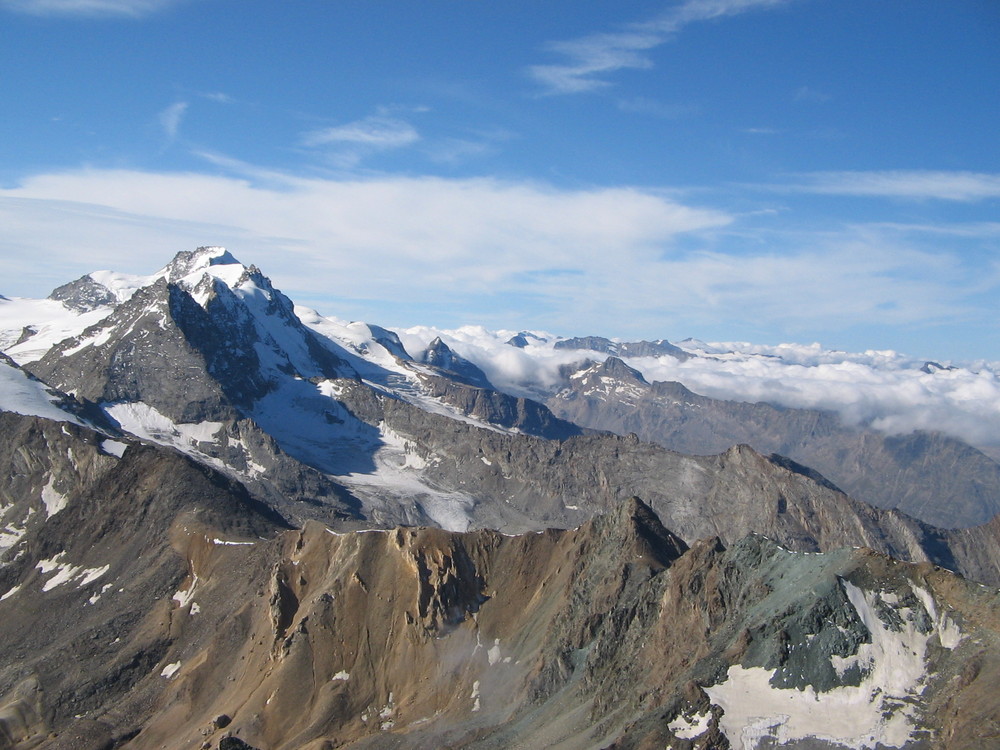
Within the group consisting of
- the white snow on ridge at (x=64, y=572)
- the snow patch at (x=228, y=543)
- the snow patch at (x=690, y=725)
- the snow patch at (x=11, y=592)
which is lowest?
the snow patch at (x=11, y=592)

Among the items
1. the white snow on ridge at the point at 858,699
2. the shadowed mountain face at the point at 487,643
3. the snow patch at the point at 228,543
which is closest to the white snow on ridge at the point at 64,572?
the shadowed mountain face at the point at 487,643

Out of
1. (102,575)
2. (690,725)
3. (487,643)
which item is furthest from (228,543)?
(690,725)

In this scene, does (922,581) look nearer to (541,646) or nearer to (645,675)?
(645,675)

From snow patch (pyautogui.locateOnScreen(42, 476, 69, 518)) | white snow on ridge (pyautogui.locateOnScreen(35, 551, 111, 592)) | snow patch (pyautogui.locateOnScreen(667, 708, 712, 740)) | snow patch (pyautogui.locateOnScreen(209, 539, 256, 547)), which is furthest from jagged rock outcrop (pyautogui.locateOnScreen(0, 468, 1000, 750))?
snow patch (pyautogui.locateOnScreen(42, 476, 69, 518))

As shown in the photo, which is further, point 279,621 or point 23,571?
point 23,571

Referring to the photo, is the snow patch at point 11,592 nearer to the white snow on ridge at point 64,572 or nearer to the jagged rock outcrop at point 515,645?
the jagged rock outcrop at point 515,645

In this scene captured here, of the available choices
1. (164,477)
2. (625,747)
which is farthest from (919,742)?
(164,477)

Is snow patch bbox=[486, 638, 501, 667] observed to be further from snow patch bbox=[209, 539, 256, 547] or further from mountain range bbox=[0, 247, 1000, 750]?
snow patch bbox=[209, 539, 256, 547]

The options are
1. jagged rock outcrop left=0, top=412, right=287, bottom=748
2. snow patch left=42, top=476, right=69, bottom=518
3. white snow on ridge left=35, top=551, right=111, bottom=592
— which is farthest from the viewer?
snow patch left=42, top=476, right=69, bottom=518

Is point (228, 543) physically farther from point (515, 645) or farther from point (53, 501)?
point (53, 501)

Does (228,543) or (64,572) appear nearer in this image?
(228,543)

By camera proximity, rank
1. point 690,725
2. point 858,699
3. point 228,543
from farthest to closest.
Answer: point 228,543
point 690,725
point 858,699
